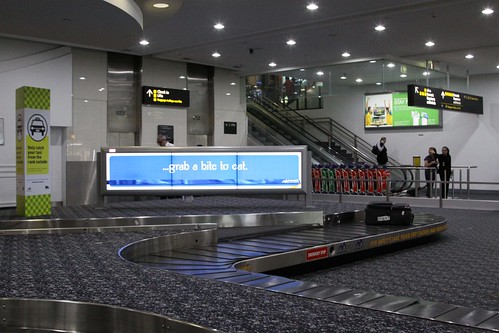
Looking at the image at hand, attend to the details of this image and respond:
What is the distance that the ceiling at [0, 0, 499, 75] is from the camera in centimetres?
877

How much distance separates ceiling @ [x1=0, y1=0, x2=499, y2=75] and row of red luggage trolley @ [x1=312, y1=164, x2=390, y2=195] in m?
3.47

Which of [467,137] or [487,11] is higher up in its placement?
[487,11]

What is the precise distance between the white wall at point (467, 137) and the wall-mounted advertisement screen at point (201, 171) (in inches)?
530

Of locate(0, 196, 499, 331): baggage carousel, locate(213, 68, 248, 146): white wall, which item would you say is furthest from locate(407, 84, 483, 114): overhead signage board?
locate(0, 196, 499, 331): baggage carousel

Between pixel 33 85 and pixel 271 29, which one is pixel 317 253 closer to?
pixel 271 29

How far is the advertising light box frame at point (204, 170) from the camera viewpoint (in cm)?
792

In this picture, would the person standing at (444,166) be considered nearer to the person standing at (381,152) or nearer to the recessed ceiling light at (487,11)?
the person standing at (381,152)

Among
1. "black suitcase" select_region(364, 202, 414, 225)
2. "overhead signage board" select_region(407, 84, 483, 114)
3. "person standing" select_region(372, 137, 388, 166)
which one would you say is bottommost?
"black suitcase" select_region(364, 202, 414, 225)

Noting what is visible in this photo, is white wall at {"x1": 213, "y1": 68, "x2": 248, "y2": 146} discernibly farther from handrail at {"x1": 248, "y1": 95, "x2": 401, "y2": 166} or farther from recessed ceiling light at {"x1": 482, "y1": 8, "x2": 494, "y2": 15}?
recessed ceiling light at {"x1": 482, "y1": 8, "x2": 494, "y2": 15}

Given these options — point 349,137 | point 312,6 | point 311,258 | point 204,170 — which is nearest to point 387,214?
point 311,258

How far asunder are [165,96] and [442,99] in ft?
28.2

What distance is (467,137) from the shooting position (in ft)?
68.1

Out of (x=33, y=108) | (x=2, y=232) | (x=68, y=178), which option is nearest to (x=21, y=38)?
(x=68, y=178)

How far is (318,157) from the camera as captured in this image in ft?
67.1
